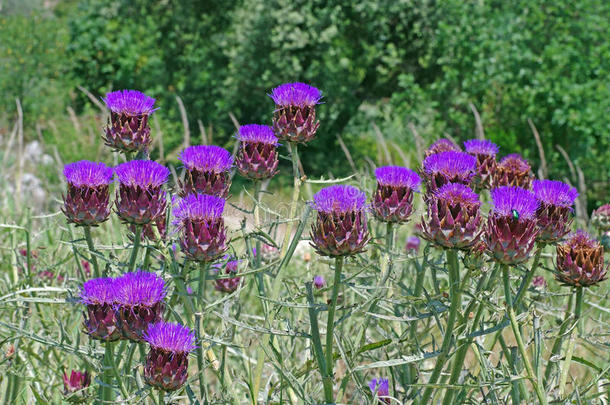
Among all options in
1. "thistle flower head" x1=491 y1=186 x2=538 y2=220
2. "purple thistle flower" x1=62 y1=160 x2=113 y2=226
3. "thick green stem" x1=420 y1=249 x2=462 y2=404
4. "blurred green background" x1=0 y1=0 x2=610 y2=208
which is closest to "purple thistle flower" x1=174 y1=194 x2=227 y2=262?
"purple thistle flower" x1=62 y1=160 x2=113 y2=226

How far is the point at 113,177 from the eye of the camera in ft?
6.02

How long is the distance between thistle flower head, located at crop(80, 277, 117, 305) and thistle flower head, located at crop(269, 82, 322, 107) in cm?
66

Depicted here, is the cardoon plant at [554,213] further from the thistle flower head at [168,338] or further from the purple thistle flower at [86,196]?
the purple thistle flower at [86,196]

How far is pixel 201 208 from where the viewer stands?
1.57 m

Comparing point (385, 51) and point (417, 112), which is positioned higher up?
point (385, 51)

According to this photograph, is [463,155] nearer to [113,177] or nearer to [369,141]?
[113,177]

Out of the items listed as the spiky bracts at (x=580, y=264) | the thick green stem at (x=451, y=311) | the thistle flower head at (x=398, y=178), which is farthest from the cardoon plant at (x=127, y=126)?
the spiky bracts at (x=580, y=264)

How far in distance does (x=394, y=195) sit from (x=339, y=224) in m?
0.28

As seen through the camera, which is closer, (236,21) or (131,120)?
(131,120)

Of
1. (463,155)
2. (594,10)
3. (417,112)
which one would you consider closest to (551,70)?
(594,10)

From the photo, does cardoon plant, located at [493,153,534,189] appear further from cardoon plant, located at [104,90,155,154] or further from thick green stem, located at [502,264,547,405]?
cardoon plant, located at [104,90,155,154]

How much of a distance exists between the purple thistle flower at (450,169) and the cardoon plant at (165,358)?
2.29 ft

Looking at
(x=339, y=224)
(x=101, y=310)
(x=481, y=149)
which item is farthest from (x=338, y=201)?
(x=481, y=149)

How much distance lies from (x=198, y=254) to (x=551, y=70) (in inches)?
216
